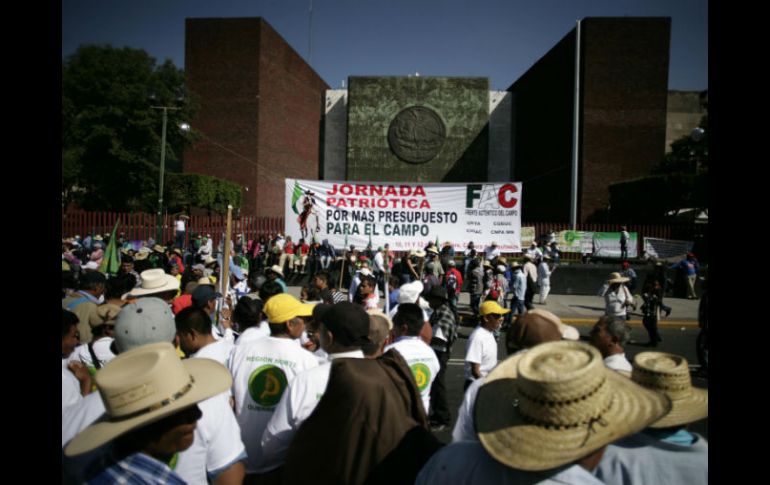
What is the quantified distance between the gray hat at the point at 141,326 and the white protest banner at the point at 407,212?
1130 cm

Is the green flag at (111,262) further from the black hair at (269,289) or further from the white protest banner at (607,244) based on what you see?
the white protest banner at (607,244)

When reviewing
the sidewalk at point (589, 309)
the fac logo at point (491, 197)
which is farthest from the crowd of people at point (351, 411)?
the fac logo at point (491, 197)

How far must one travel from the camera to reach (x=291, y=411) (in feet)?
7.80

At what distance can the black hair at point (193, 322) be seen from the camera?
3.24 meters

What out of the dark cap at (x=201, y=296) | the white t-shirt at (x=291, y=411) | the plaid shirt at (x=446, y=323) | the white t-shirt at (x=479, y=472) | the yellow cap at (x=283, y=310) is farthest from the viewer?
the plaid shirt at (x=446, y=323)

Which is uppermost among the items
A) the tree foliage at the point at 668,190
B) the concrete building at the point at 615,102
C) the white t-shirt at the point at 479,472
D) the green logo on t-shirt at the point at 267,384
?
the concrete building at the point at 615,102

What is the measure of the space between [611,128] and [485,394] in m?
31.9

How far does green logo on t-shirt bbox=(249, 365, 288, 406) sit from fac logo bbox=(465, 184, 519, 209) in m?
11.8

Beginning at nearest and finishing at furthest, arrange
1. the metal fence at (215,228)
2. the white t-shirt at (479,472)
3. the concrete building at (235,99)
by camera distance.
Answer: the white t-shirt at (479,472), the metal fence at (215,228), the concrete building at (235,99)

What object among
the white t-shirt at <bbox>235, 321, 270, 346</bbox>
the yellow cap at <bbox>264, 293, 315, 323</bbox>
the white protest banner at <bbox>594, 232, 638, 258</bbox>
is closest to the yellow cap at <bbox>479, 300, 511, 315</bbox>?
the yellow cap at <bbox>264, 293, 315, 323</bbox>

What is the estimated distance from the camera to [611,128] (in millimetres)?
29594
